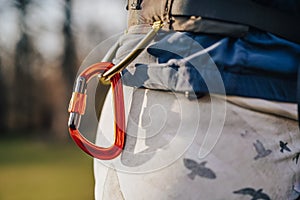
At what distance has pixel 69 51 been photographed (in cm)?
960

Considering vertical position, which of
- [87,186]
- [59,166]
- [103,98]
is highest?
[103,98]

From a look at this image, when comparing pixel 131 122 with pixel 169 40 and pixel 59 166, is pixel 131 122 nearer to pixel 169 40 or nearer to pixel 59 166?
pixel 169 40

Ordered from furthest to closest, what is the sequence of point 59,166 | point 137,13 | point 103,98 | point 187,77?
1. point 59,166
2. point 103,98
3. point 137,13
4. point 187,77

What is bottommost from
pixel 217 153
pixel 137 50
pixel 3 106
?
pixel 3 106

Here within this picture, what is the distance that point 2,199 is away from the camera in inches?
191

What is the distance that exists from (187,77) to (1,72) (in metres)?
9.59

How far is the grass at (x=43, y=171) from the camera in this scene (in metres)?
5.04

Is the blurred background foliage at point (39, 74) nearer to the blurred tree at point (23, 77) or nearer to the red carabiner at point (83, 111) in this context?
the blurred tree at point (23, 77)

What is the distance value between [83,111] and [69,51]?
29.1 ft

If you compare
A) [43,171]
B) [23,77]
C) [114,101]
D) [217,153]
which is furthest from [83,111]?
[23,77]

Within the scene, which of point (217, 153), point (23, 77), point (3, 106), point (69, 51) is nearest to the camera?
point (217, 153)

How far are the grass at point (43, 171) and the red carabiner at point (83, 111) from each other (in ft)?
12.1

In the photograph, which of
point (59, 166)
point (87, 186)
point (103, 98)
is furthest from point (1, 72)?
point (103, 98)

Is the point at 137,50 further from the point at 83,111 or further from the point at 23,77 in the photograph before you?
the point at 23,77
